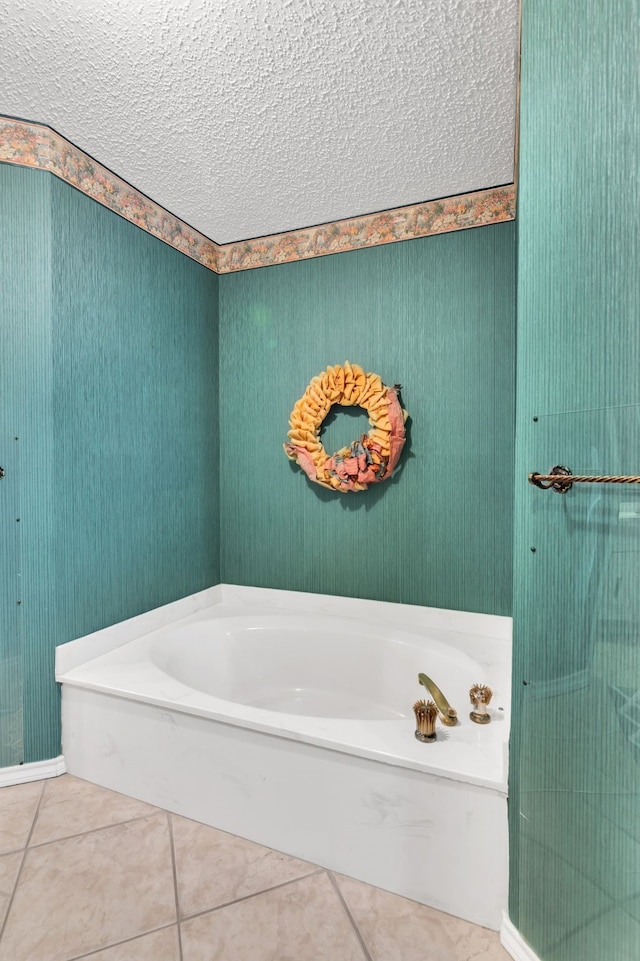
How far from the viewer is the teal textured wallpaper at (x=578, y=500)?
896 mm

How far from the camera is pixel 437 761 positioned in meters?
1.28

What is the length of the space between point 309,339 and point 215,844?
2145 mm

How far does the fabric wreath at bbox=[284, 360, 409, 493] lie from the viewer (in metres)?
2.32

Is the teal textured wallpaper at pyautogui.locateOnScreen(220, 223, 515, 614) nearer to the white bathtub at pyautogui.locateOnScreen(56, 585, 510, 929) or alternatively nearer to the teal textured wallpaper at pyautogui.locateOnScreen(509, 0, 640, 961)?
the white bathtub at pyautogui.locateOnScreen(56, 585, 510, 929)

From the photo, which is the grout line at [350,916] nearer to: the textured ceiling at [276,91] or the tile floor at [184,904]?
the tile floor at [184,904]

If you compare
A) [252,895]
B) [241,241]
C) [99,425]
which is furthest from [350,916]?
[241,241]

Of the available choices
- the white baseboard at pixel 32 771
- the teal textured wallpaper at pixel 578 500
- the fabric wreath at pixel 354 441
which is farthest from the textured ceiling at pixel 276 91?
the white baseboard at pixel 32 771

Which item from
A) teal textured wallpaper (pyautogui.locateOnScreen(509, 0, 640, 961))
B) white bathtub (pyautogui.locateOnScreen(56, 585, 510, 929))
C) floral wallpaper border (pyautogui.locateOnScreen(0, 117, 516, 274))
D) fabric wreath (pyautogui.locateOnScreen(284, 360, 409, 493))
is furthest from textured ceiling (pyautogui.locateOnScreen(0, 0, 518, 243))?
white bathtub (pyautogui.locateOnScreen(56, 585, 510, 929))

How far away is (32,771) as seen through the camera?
1.83m

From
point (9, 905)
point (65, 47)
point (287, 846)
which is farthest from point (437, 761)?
point (65, 47)

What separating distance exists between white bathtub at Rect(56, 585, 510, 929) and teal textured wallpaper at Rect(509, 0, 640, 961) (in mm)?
161

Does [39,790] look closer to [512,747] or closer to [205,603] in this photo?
[205,603]

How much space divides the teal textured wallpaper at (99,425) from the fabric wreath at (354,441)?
582mm

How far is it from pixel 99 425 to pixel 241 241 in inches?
53.3
